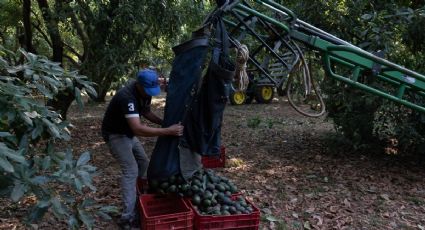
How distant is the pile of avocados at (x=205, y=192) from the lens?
3.86 meters

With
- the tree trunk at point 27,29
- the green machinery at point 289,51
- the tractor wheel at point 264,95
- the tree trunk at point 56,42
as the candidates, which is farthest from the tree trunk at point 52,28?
the tractor wheel at point 264,95

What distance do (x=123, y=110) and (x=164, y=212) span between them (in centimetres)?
102

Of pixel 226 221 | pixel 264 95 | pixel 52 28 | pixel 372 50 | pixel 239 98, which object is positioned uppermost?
pixel 372 50

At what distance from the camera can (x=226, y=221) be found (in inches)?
145

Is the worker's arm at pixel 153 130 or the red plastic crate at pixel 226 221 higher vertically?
the worker's arm at pixel 153 130

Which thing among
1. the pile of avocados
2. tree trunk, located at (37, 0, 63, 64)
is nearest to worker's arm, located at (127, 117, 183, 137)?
the pile of avocados

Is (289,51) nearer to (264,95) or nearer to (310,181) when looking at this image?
(310,181)

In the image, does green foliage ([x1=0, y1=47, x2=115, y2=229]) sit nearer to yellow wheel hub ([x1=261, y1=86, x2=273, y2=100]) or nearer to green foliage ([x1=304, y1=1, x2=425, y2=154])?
green foliage ([x1=304, y1=1, x2=425, y2=154])

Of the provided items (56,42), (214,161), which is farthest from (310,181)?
(56,42)

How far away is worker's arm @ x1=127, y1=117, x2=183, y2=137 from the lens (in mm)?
3844

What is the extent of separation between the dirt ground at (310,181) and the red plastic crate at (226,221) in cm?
65

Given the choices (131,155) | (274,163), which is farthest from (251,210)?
(274,163)

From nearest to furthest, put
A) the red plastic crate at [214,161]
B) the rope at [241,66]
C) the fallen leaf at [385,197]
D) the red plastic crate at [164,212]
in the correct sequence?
the red plastic crate at [164,212] < the rope at [241,66] < the fallen leaf at [385,197] < the red plastic crate at [214,161]

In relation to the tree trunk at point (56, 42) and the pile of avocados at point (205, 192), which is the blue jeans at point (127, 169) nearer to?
the pile of avocados at point (205, 192)
